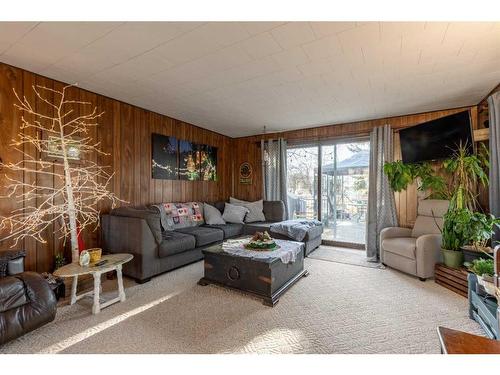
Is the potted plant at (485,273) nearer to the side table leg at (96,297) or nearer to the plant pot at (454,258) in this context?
the plant pot at (454,258)

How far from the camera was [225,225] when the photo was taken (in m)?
4.14

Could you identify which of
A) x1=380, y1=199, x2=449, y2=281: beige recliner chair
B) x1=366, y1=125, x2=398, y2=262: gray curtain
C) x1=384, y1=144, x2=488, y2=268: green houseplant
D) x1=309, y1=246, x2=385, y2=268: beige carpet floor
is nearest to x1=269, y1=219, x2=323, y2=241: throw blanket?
x1=309, y1=246, x2=385, y2=268: beige carpet floor

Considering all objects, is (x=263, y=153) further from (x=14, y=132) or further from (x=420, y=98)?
(x=14, y=132)

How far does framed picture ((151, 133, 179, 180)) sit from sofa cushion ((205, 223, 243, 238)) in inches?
45.1

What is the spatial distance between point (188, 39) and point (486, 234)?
11.2 ft

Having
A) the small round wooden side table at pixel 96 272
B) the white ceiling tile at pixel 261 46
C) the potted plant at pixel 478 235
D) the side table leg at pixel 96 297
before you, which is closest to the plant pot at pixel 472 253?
the potted plant at pixel 478 235

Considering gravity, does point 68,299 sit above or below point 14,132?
below

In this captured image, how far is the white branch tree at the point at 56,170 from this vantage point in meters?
2.39

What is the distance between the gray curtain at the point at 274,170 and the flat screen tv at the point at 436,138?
2084 mm

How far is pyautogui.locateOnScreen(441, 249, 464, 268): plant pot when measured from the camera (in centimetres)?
260
